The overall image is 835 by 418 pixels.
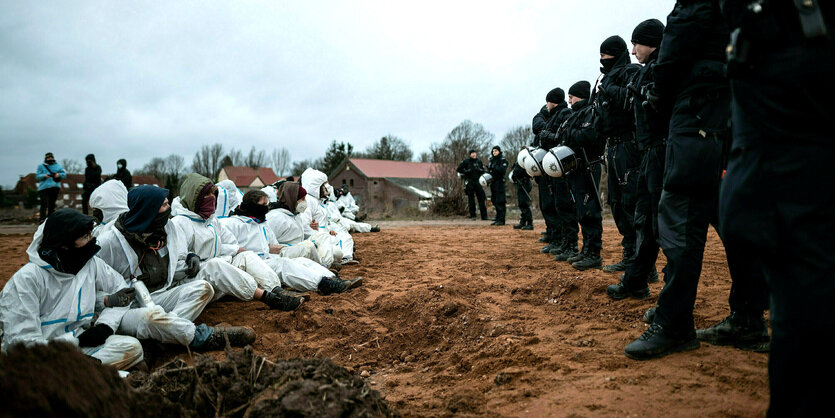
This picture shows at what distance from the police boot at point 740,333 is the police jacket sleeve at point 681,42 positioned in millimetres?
1411

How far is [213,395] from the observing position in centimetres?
215

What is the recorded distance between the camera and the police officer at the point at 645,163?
3307mm

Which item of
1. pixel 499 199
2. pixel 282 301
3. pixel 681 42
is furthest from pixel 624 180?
pixel 499 199

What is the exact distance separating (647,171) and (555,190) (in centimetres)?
389

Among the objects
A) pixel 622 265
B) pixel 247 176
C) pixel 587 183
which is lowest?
pixel 622 265

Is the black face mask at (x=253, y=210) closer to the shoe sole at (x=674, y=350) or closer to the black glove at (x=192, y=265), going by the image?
the black glove at (x=192, y=265)

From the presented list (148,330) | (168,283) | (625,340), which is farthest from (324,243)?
(625,340)

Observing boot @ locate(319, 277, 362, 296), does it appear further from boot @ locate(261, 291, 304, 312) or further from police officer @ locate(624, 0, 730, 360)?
police officer @ locate(624, 0, 730, 360)

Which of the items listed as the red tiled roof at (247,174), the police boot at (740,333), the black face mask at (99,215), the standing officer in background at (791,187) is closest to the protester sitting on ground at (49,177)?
the black face mask at (99,215)

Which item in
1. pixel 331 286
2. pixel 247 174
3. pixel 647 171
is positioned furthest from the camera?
pixel 247 174

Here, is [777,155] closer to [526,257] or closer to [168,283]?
[168,283]

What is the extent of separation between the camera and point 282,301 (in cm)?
445

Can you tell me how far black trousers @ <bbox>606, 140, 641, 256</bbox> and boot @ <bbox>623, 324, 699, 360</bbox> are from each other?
5.91ft

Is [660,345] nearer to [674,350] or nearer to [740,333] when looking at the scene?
[674,350]
